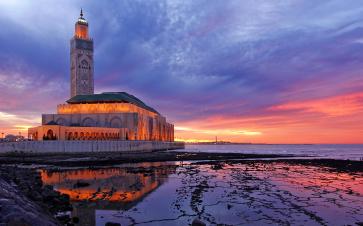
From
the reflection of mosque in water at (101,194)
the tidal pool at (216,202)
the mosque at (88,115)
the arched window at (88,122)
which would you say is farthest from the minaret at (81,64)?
the tidal pool at (216,202)

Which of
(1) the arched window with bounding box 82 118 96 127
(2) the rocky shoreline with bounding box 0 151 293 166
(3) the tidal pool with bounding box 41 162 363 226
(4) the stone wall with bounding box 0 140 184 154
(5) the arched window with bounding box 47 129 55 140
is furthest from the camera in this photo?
(1) the arched window with bounding box 82 118 96 127

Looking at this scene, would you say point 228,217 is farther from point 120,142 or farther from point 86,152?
point 120,142

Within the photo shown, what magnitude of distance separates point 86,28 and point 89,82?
2170 centimetres

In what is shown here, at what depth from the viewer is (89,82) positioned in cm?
12538

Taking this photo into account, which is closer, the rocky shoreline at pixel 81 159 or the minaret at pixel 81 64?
the rocky shoreline at pixel 81 159

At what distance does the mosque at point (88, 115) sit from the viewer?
84.2 metres

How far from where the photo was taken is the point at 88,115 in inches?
3930

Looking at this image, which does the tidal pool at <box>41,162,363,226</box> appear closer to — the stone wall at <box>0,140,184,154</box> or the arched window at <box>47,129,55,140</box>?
the stone wall at <box>0,140,184,154</box>

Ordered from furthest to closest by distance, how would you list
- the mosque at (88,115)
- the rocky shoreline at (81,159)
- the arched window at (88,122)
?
the arched window at (88,122), the mosque at (88,115), the rocky shoreline at (81,159)

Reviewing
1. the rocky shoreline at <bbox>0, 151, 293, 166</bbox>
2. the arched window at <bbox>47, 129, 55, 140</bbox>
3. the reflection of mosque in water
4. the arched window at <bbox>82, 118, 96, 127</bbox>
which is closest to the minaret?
the arched window at <bbox>82, 118, 96, 127</bbox>

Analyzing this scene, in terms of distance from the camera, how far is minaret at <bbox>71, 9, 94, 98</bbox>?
123 metres

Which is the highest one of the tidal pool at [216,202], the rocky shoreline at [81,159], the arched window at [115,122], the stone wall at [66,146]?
the arched window at [115,122]

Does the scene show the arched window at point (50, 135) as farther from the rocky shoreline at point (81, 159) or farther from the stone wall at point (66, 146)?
the rocky shoreline at point (81, 159)

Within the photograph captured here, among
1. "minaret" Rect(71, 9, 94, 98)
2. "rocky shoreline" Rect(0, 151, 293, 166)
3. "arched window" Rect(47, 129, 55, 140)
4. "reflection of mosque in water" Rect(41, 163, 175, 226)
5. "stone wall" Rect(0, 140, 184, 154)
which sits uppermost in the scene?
"minaret" Rect(71, 9, 94, 98)
